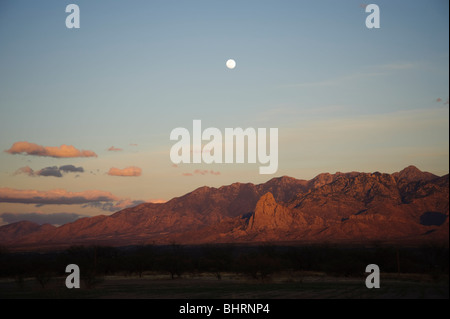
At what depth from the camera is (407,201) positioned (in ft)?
549

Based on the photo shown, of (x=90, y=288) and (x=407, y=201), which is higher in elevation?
(x=407, y=201)

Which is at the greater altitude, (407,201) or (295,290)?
(407,201)

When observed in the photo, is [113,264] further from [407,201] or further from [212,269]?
[407,201]

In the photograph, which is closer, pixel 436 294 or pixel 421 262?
pixel 436 294

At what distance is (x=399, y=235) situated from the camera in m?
145

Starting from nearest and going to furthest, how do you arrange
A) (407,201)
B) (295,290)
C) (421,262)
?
(295,290) < (421,262) < (407,201)
